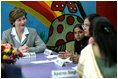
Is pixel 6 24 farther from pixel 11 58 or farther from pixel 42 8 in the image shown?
pixel 11 58

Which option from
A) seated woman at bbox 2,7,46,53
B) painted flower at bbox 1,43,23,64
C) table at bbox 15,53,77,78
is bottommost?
table at bbox 15,53,77,78

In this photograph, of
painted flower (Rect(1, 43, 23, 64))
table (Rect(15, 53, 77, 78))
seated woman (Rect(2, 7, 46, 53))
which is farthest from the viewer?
A: seated woman (Rect(2, 7, 46, 53))

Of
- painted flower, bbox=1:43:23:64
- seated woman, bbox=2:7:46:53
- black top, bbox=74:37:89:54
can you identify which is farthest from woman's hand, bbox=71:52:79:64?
seated woman, bbox=2:7:46:53

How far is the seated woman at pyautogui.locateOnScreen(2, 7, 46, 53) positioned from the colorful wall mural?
0.47 m

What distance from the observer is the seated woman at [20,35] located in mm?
3023

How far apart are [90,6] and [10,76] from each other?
253 centimetres

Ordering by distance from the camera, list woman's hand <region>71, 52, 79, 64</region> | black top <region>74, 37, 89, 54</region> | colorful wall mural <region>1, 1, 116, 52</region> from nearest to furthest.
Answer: woman's hand <region>71, 52, 79, 64</region> < black top <region>74, 37, 89, 54</region> < colorful wall mural <region>1, 1, 116, 52</region>

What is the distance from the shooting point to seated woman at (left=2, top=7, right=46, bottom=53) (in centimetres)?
302

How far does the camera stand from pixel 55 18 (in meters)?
3.73

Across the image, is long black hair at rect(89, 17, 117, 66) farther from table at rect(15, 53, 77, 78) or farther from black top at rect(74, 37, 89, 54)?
black top at rect(74, 37, 89, 54)

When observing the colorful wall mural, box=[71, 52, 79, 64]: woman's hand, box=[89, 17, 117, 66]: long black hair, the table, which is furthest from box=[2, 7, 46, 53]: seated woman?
box=[89, 17, 117, 66]: long black hair

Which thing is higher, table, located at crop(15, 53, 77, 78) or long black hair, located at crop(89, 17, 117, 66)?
long black hair, located at crop(89, 17, 117, 66)

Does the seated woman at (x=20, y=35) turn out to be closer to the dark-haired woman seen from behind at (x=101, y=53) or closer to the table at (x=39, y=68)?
the table at (x=39, y=68)

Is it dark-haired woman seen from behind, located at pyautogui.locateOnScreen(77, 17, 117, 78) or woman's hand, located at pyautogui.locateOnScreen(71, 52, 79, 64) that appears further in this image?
woman's hand, located at pyautogui.locateOnScreen(71, 52, 79, 64)
